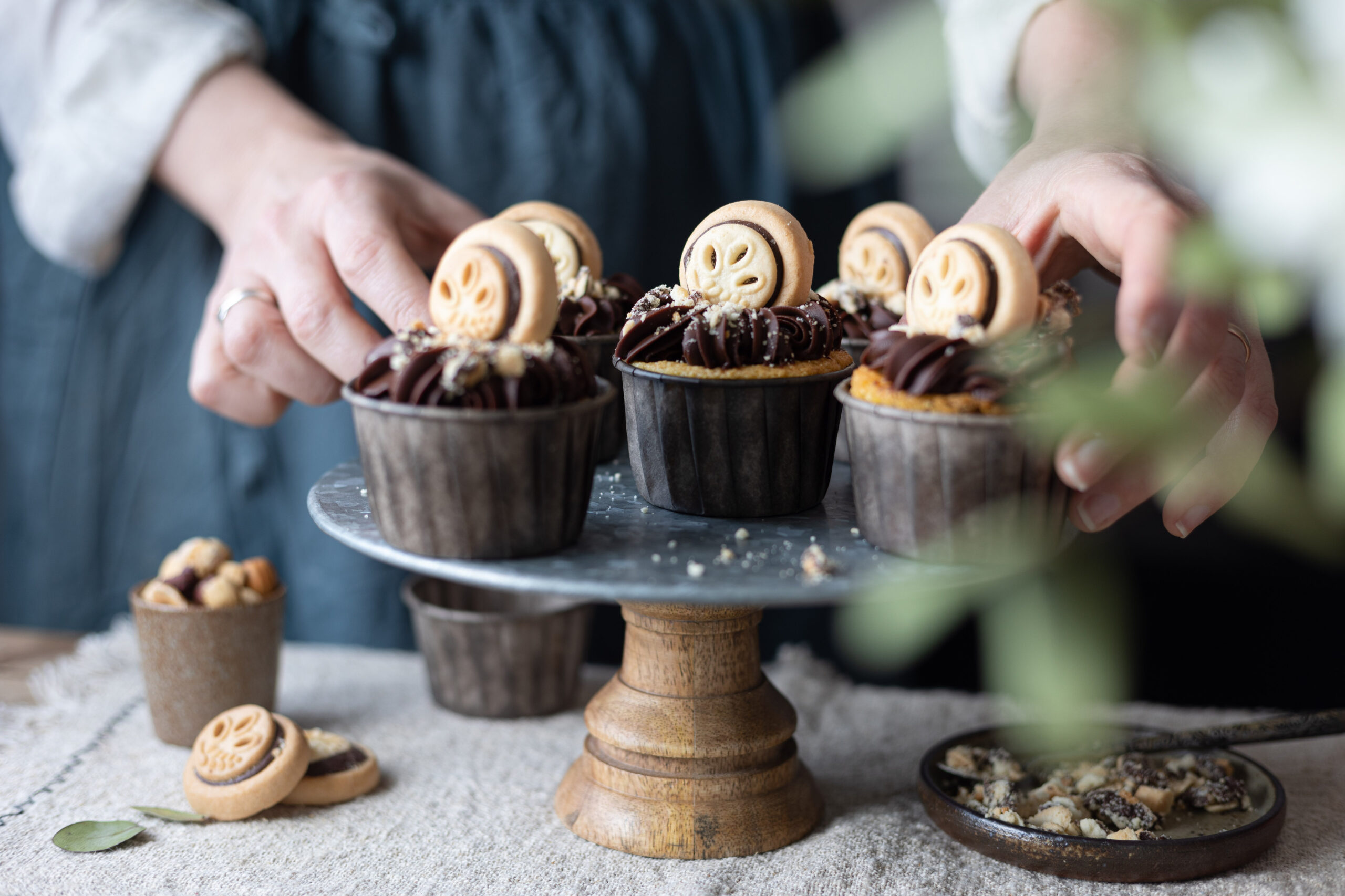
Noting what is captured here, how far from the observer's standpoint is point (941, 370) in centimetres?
106

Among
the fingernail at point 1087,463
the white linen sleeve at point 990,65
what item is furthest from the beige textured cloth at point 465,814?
the white linen sleeve at point 990,65

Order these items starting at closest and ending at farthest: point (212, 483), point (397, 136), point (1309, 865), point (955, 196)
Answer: point (1309, 865)
point (397, 136)
point (212, 483)
point (955, 196)

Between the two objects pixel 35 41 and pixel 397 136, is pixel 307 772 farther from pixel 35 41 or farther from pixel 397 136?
pixel 35 41

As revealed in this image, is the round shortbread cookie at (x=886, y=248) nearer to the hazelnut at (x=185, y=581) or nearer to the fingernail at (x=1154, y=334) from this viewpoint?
the fingernail at (x=1154, y=334)

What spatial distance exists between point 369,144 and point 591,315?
77 centimetres

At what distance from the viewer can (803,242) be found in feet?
4.23

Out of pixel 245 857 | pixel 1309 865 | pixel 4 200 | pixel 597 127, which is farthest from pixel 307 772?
pixel 4 200

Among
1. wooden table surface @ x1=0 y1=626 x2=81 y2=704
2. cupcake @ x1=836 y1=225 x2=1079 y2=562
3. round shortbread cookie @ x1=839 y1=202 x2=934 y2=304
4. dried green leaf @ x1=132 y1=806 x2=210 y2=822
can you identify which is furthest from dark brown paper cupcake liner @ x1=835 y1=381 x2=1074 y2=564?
wooden table surface @ x1=0 y1=626 x2=81 y2=704

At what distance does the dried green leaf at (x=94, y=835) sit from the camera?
1179 mm

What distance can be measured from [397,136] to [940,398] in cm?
134

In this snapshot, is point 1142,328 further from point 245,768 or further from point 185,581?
point 185,581

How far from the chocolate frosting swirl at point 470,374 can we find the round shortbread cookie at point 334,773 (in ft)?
1.55

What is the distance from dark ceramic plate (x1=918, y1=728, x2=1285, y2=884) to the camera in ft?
3.62

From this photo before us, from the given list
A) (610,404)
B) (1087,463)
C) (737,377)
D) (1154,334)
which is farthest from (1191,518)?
(610,404)
